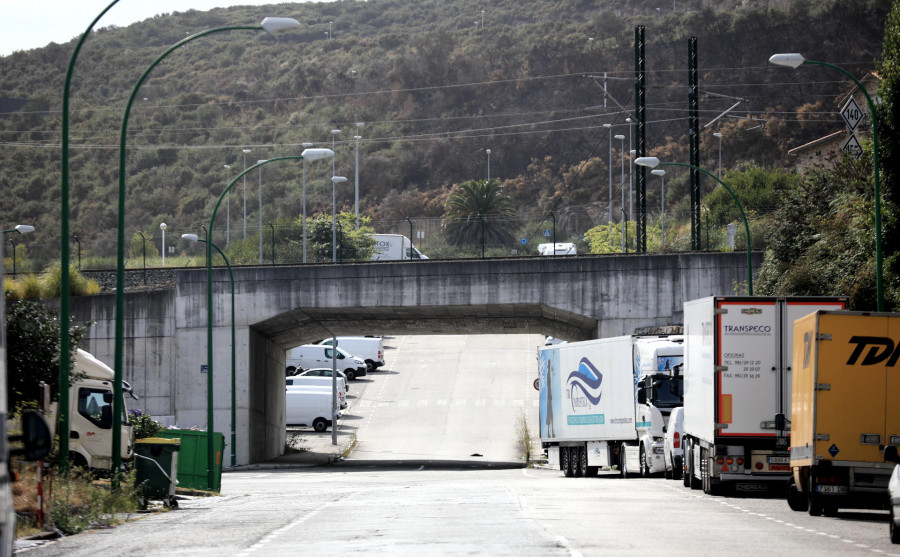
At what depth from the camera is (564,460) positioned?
3791 centimetres

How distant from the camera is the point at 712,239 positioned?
58.0 m

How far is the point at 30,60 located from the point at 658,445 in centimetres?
16525

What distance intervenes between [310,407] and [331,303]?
16.2m

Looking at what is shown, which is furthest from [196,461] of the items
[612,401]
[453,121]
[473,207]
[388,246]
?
[453,121]

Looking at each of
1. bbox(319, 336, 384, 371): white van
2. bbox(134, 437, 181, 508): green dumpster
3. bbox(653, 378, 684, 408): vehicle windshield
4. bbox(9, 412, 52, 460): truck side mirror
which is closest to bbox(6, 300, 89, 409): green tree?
bbox(134, 437, 181, 508): green dumpster

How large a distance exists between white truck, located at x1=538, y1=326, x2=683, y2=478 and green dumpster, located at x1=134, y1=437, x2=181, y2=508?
12.1m

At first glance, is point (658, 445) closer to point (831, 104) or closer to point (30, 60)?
point (831, 104)

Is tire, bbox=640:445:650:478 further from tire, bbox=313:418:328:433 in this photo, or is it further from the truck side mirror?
tire, bbox=313:418:328:433

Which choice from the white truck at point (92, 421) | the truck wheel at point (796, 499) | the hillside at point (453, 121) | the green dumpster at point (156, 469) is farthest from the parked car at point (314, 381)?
the hillside at point (453, 121)

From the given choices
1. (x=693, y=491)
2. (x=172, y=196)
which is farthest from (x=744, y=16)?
(x=693, y=491)

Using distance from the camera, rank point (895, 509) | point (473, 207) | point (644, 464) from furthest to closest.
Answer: point (473, 207), point (644, 464), point (895, 509)

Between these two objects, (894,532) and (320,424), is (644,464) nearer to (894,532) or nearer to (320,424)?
(894,532)

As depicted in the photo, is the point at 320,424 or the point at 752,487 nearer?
the point at 752,487

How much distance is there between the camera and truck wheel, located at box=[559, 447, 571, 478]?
3748cm
